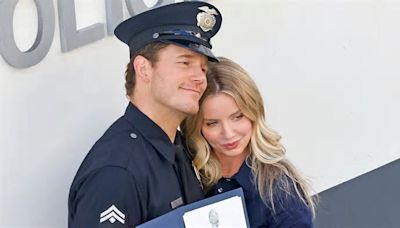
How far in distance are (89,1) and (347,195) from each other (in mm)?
2214

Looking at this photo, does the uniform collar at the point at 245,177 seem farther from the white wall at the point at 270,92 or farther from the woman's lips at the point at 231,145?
the white wall at the point at 270,92

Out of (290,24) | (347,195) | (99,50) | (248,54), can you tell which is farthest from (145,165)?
(347,195)

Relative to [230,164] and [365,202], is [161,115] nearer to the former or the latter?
[230,164]

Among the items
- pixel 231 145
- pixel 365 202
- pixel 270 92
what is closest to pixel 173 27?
pixel 231 145

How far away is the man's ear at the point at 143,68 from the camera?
223 centimetres

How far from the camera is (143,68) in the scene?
2.25 meters

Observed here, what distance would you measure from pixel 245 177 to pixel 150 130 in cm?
40

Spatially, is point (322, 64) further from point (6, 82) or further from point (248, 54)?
point (6, 82)

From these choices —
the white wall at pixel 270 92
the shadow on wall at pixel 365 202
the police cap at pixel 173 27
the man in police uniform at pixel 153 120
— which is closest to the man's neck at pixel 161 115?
the man in police uniform at pixel 153 120

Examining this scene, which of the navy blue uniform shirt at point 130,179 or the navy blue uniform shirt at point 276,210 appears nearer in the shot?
the navy blue uniform shirt at point 130,179

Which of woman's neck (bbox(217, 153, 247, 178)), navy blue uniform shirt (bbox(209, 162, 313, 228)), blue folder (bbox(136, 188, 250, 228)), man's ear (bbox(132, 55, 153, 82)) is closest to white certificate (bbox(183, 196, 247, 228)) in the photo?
blue folder (bbox(136, 188, 250, 228))

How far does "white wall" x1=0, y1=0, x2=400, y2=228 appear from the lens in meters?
2.25

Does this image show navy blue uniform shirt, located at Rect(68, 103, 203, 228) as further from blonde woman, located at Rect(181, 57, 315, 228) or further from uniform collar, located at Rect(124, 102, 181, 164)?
blonde woman, located at Rect(181, 57, 315, 228)

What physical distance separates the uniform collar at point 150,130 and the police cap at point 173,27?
A: 171mm
